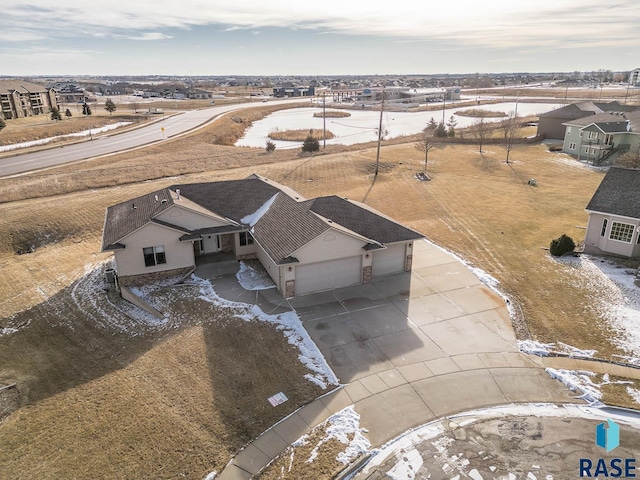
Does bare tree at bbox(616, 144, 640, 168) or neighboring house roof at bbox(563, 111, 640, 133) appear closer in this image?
bare tree at bbox(616, 144, 640, 168)

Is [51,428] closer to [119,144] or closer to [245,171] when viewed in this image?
[245,171]

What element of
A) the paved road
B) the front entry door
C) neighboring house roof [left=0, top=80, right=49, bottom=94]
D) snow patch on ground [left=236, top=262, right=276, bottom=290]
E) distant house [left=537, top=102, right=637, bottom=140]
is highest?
neighboring house roof [left=0, top=80, right=49, bottom=94]

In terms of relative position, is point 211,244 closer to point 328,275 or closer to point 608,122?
point 328,275

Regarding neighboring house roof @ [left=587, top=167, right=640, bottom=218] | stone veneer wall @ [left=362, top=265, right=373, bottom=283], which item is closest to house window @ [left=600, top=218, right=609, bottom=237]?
neighboring house roof @ [left=587, top=167, right=640, bottom=218]

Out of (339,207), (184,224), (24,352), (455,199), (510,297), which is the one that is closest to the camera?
(24,352)

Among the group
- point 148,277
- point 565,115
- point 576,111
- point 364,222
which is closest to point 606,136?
point 576,111

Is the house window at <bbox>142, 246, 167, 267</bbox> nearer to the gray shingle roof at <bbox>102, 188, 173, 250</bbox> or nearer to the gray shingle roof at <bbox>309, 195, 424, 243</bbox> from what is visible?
the gray shingle roof at <bbox>102, 188, 173, 250</bbox>

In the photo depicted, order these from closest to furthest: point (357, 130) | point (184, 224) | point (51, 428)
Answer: point (51, 428) → point (184, 224) → point (357, 130)

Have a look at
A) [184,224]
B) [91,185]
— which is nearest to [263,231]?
[184,224]

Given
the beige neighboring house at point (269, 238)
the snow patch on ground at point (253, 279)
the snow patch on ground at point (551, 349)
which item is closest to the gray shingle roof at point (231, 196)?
the beige neighboring house at point (269, 238)
